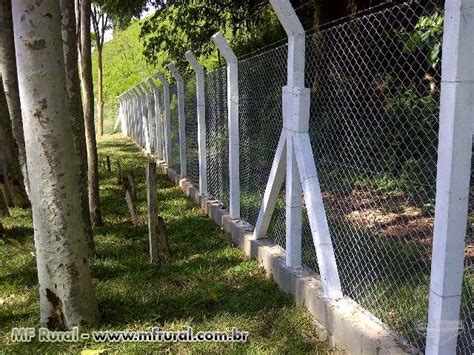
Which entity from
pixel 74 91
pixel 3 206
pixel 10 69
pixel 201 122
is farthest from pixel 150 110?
pixel 74 91

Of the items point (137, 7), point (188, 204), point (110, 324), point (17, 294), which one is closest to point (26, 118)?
point (110, 324)

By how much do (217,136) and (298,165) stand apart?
315 cm

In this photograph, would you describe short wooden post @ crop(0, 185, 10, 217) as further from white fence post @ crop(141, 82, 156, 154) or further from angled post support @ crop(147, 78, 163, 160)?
white fence post @ crop(141, 82, 156, 154)

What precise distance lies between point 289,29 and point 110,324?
8.09 feet

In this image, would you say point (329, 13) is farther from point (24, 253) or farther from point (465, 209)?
point (465, 209)

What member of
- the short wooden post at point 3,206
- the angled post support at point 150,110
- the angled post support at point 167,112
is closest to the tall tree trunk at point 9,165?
the short wooden post at point 3,206

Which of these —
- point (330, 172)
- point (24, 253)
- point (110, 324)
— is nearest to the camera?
point (110, 324)

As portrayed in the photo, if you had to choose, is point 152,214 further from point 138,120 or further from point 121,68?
point 121,68

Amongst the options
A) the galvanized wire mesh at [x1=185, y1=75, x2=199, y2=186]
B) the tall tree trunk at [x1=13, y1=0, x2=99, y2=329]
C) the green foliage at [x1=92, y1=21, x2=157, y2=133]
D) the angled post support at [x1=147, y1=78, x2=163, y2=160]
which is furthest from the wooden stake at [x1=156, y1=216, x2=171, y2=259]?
the green foliage at [x1=92, y1=21, x2=157, y2=133]

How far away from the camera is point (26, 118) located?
323cm

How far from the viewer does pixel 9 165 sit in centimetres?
759

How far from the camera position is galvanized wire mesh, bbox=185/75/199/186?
8.38 meters

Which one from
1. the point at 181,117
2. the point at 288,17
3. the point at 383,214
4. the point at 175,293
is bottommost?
the point at 175,293

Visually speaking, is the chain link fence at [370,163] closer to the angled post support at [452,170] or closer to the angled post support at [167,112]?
the angled post support at [452,170]
